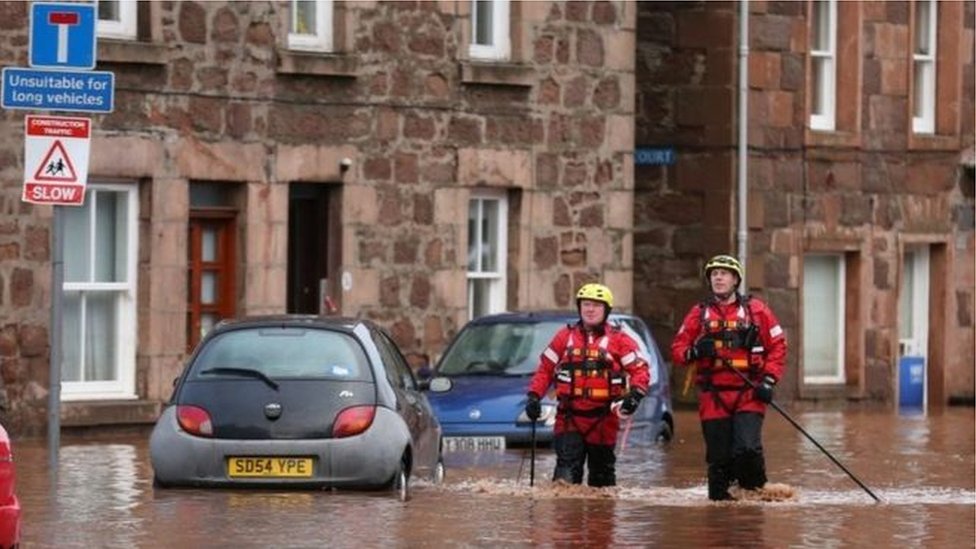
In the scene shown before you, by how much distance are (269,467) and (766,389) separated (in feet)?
11.2

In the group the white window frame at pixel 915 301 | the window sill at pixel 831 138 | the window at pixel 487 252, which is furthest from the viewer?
the white window frame at pixel 915 301

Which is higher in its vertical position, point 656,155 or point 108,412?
point 656,155

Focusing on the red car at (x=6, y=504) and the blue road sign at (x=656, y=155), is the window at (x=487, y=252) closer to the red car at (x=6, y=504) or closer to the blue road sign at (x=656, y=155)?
the blue road sign at (x=656, y=155)

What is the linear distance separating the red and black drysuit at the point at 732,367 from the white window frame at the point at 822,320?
20122 mm

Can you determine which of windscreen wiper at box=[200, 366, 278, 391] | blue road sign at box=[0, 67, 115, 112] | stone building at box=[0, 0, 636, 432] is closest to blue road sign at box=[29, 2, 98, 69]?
blue road sign at box=[0, 67, 115, 112]

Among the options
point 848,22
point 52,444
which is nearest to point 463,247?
point 848,22

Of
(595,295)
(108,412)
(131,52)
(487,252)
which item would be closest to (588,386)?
(595,295)

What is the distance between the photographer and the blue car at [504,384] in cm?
2728

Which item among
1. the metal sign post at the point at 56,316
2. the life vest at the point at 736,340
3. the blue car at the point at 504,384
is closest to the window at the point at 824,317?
the blue car at the point at 504,384

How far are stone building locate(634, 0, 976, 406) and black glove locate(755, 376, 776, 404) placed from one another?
18494mm

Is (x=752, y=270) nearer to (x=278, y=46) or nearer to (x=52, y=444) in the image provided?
(x=278, y=46)

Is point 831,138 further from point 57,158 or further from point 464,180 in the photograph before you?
point 57,158

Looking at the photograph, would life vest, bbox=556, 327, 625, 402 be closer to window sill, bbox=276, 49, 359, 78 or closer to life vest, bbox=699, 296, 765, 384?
life vest, bbox=699, 296, 765, 384

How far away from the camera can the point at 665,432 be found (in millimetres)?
29734
